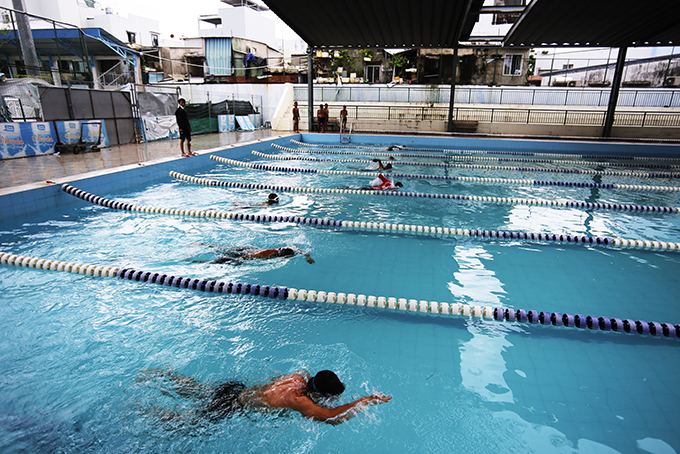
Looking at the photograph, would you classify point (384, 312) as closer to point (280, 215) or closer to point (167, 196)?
point (280, 215)

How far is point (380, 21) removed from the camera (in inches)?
491

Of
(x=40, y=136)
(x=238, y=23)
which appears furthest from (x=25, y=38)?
(x=238, y=23)

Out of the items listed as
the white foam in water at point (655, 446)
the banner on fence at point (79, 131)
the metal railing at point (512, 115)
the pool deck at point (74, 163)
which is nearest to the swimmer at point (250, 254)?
the white foam in water at point (655, 446)

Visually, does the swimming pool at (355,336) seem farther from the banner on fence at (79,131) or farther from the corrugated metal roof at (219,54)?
the corrugated metal roof at (219,54)

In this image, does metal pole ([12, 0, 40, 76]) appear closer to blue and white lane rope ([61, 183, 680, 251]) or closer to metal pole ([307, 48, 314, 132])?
blue and white lane rope ([61, 183, 680, 251])

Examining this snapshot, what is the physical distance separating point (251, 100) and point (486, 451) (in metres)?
21.0

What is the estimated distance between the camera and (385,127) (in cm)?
1930

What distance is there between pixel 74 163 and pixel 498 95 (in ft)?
59.7

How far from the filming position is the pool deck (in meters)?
6.51

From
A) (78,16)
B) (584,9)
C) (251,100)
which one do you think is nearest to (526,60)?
(584,9)

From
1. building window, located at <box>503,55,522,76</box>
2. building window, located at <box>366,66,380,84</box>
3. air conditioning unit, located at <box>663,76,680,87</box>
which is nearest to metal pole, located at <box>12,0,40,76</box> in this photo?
building window, located at <box>366,66,380,84</box>

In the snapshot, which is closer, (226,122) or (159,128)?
(159,128)

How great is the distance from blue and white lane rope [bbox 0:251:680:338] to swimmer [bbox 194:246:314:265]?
55 cm

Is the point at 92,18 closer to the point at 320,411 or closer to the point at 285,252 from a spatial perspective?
the point at 285,252
